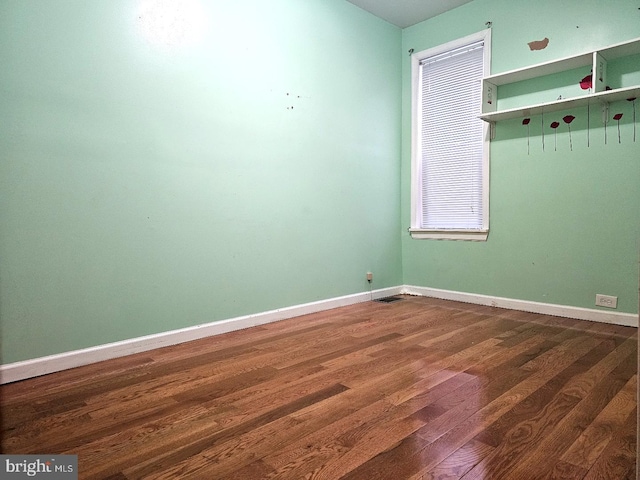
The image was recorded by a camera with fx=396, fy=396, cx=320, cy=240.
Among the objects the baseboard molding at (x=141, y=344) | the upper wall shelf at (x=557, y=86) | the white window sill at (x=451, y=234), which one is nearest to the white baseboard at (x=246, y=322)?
the baseboard molding at (x=141, y=344)

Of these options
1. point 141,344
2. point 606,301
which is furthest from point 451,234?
point 141,344

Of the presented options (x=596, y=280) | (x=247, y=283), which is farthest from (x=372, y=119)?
(x=596, y=280)

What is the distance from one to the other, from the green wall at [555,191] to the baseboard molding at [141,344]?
5.40 ft

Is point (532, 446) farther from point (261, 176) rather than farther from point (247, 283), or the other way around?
point (261, 176)

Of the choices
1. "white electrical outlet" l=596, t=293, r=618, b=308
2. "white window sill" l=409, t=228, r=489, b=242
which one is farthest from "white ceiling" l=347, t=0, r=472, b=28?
"white electrical outlet" l=596, t=293, r=618, b=308

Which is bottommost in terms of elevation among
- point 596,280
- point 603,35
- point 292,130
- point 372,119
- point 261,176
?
point 596,280

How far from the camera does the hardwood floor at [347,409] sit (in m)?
1.37

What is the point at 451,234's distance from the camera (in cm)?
415

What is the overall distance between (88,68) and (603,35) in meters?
3.75

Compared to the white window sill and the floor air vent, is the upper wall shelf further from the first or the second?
the floor air vent

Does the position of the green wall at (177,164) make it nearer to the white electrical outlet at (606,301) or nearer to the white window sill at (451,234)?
the white window sill at (451,234)

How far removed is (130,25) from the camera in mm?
2518

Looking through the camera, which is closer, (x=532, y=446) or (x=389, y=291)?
(x=532, y=446)

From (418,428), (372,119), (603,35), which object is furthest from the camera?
(372,119)
